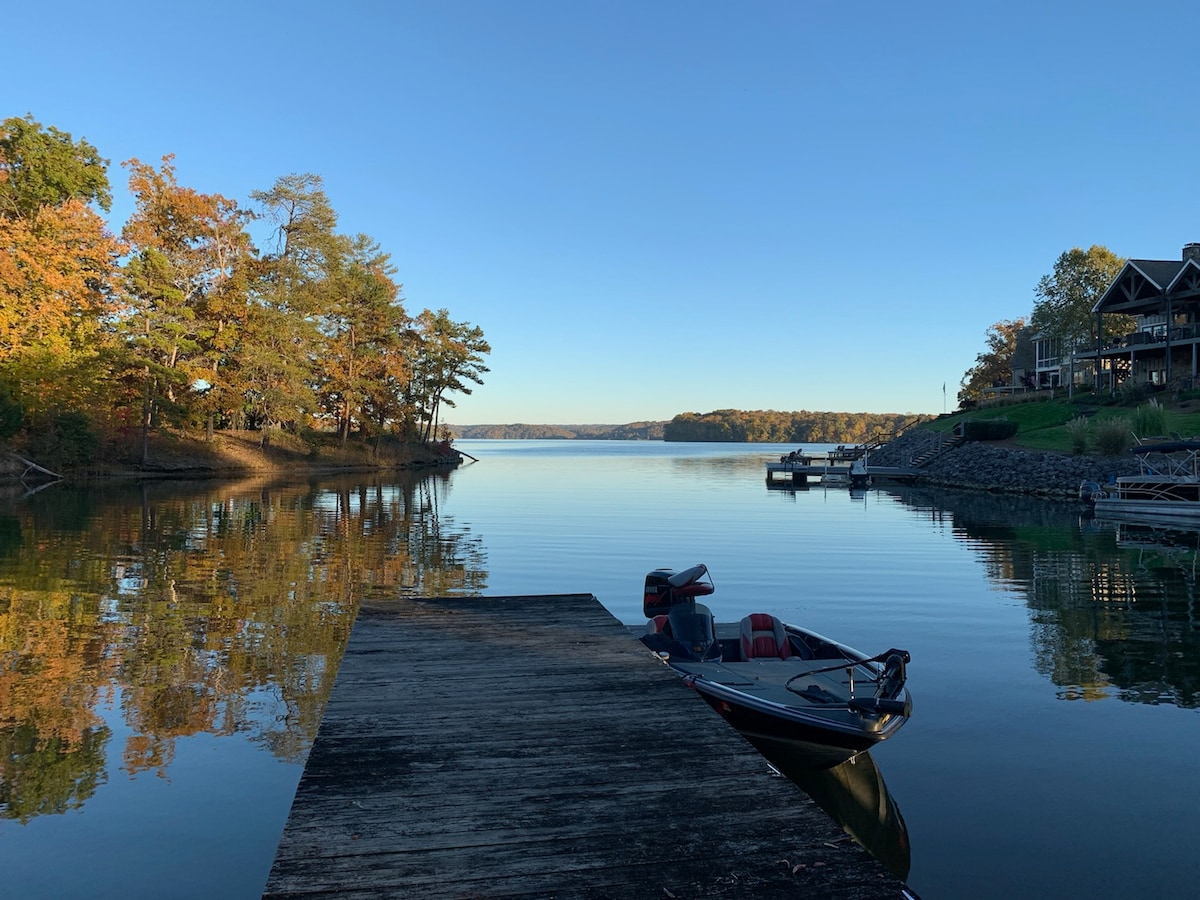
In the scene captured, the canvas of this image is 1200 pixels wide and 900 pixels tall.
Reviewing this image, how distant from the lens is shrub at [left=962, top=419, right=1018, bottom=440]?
6278 centimetres

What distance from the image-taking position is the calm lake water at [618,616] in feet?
23.1

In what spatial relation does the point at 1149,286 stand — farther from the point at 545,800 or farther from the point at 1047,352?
the point at 545,800

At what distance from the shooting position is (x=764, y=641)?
1061cm

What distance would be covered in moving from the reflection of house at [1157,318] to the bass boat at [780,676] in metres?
58.9

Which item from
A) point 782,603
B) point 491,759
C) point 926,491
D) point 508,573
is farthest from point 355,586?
point 926,491

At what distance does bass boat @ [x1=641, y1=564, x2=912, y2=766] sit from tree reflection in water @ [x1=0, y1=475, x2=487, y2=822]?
4.45 m

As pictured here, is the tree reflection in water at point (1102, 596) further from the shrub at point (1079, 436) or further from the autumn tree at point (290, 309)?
the autumn tree at point (290, 309)

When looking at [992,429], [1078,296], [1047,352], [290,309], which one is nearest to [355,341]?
[290,309]

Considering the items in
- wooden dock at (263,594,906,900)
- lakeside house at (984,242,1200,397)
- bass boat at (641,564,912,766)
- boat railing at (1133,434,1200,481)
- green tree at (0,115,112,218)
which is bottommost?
bass boat at (641,564,912,766)

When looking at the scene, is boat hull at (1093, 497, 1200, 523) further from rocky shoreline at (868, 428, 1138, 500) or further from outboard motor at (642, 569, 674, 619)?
outboard motor at (642, 569, 674, 619)

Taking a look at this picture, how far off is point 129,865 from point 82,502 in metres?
35.0

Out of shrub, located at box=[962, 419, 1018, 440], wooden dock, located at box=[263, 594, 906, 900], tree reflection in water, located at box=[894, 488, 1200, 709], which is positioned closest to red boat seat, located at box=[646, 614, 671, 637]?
wooden dock, located at box=[263, 594, 906, 900]

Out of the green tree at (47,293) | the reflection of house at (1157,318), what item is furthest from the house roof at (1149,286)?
the green tree at (47,293)

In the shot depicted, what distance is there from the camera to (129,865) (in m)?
6.55
